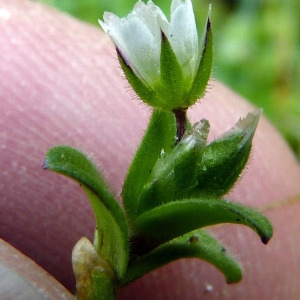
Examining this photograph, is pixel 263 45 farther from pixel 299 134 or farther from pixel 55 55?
pixel 55 55

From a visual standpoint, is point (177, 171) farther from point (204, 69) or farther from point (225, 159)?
point (204, 69)

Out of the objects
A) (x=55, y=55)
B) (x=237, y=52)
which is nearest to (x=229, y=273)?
(x=55, y=55)

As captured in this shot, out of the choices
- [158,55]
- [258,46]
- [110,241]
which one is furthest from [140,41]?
[258,46]

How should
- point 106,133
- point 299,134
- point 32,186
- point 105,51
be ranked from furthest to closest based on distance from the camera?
point 299,134 < point 105,51 < point 106,133 < point 32,186

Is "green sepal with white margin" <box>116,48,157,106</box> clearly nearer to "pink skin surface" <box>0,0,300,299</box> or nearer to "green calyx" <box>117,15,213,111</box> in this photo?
"green calyx" <box>117,15,213,111</box>

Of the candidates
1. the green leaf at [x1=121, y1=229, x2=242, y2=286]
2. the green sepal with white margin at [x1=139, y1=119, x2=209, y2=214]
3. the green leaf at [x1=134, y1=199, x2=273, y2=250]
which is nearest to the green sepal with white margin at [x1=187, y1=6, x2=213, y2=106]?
the green sepal with white margin at [x1=139, y1=119, x2=209, y2=214]

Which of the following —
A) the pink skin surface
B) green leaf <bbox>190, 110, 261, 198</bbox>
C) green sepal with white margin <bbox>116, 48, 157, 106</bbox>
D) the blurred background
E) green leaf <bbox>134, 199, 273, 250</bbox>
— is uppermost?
green sepal with white margin <bbox>116, 48, 157, 106</bbox>
